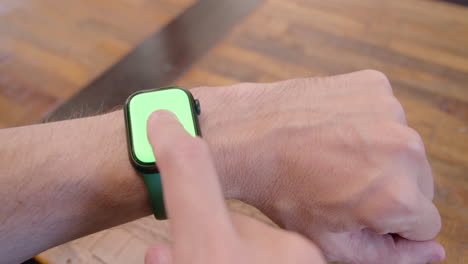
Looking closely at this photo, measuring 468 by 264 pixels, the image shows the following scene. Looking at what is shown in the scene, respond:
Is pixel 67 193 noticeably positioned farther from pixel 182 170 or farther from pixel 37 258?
pixel 182 170

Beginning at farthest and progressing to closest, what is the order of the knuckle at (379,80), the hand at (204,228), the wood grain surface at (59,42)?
the wood grain surface at (59,42) < the knuckle at (379,80) < the hand at (204,228)

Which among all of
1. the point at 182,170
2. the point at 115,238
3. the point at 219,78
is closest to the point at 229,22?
the point at 219,78

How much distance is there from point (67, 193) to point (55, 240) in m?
0.09

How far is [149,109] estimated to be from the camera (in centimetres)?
59

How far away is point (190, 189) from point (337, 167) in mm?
318

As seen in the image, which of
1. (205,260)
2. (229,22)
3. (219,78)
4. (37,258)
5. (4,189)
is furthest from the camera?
(229,22)

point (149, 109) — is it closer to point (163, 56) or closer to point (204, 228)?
point (204, 228)

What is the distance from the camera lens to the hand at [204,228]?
0.28 meters

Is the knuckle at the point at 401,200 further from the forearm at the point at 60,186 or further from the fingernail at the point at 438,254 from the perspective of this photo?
the forearm at the point at 60,186

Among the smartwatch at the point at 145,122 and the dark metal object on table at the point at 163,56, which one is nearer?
the smartwatch at the point at 145,122

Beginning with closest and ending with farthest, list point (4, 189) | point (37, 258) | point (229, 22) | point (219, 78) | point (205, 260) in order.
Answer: point (205, 260) < point (4, 189) < point (37, 258) < point (219, 78) < point (229, 22)

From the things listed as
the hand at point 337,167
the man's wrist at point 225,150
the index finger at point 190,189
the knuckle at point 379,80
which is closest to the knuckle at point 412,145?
the hand at point 337,167

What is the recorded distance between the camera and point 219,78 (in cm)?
101

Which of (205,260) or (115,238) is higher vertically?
(205,260)
